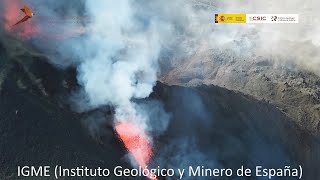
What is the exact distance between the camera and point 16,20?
103 ft

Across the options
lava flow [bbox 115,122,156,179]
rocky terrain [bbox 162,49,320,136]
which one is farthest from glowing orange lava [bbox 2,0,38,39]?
rocky terrain [bbox 162,49,320,136]

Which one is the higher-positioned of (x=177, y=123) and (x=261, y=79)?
(x=261, y=79)

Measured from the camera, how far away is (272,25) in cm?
5753

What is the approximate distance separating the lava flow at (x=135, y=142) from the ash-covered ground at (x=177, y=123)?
57cm

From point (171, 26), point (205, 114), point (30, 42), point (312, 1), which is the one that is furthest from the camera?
point (312, 1)

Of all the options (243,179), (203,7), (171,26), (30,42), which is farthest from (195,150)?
(203,7)

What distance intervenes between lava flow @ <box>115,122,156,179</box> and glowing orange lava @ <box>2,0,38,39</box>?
Result: 9.14 metres

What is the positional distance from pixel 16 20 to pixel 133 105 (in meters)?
10.2

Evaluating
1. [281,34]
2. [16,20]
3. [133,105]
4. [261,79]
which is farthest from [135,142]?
[281,34]

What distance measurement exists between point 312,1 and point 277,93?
27815 millimetres

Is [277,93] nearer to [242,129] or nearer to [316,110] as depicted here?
[316,110]

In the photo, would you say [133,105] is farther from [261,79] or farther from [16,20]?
[261,79]

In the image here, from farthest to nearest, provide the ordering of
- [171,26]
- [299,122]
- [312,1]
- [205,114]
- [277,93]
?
1. [312,1]
2. [171,26]
3. [277,93]
4. [299,122]
5. [205,114]

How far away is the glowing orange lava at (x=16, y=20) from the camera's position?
1209 inches
